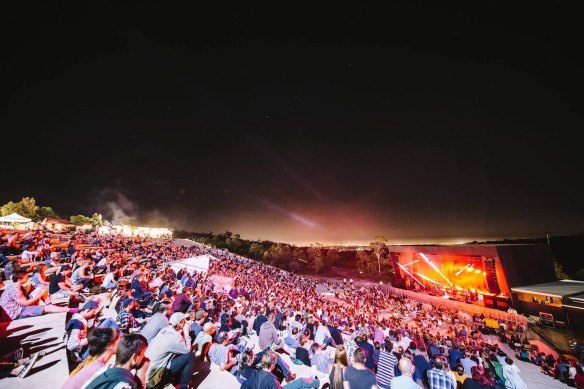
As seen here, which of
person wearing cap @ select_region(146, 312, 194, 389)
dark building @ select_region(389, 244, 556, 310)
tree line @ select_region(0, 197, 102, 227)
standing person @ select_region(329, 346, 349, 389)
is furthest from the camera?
tree line @ select_region(0, 197, 102, 227)

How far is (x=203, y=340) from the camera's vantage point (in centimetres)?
606

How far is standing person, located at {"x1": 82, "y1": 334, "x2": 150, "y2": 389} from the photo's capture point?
2217mm

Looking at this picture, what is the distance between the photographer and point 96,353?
272 centimetres

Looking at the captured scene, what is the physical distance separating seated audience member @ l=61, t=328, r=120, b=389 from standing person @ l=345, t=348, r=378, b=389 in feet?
10.1

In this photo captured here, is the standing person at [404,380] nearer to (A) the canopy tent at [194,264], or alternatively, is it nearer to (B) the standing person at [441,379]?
(B) the standing person at [441,379]

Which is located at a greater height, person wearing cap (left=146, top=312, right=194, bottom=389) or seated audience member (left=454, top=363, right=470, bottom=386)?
person wearing cap (left=146, top=312, right=194, bottom=389)

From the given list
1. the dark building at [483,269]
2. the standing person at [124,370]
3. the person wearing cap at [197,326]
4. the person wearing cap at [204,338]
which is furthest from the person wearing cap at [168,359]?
the dark building at [483,269]

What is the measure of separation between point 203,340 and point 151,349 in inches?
87.6

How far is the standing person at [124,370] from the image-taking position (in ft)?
7.27

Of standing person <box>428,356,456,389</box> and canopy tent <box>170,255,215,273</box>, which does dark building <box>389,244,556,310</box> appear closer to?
canopy tent <box>170,255,215,273</box>

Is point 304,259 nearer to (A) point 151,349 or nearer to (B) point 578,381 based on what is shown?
(B) point 578,381

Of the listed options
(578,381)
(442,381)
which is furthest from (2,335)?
(578,381)

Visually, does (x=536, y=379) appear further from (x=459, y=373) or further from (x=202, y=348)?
(x=202, y=348)

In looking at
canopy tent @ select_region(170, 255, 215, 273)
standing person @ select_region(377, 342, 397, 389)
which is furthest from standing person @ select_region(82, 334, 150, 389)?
canopy tent @ select_region(170, 255, 215, 273)
